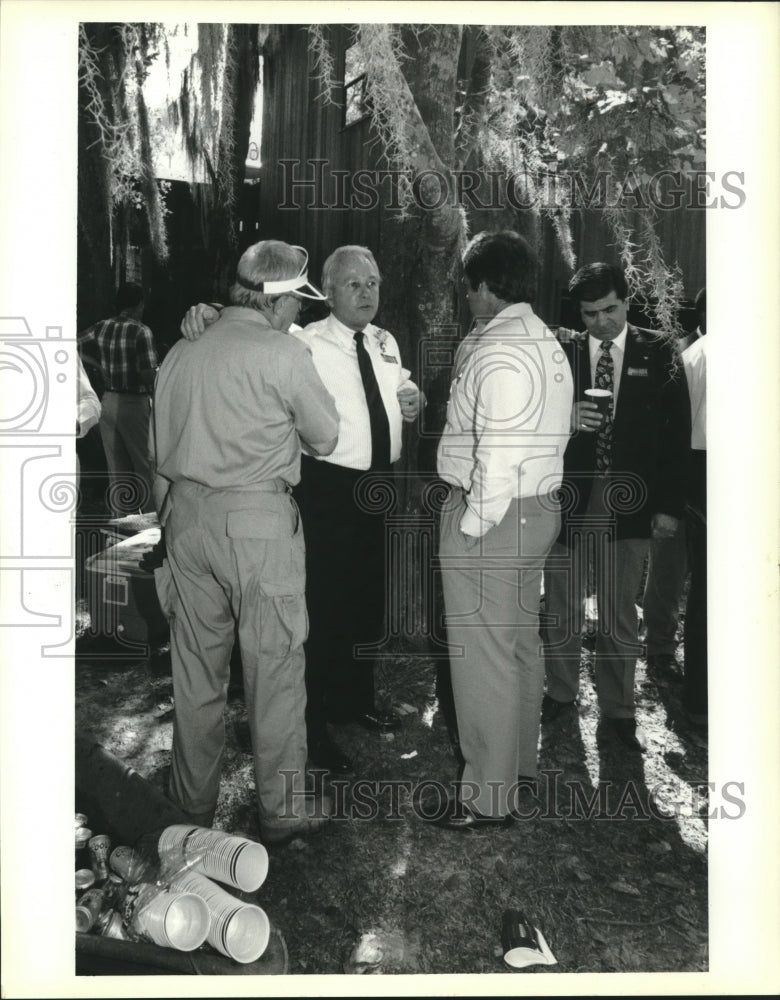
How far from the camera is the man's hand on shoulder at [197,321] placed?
2.94 metres

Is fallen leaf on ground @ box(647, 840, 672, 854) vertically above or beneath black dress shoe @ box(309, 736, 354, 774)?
beneath

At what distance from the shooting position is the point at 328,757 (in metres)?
3.50

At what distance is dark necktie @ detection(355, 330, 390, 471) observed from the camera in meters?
3.54

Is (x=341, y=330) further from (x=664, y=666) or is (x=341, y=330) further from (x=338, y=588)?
(x=664, y=666)

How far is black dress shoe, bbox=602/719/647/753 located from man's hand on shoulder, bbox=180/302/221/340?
Answer: 215 centimetres

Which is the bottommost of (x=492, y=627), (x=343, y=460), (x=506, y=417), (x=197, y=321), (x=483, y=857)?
(x=483, y=857)

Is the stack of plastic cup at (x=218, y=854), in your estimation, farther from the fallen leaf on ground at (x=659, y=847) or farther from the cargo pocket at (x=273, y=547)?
the fallen leaf on ground at (x=659, y=847)

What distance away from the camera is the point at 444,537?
3100mm

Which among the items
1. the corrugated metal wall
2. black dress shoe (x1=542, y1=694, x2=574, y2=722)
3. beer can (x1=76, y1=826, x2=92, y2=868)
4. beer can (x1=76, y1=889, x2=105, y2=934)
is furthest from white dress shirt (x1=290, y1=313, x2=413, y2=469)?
beer can (x1=76, y1=889, x2=105, y2=934)

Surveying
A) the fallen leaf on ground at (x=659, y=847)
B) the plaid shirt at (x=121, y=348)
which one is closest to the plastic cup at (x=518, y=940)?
the fallen leaf on ground at (x=659, y=847)

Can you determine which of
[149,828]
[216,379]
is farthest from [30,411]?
→ [149,828]

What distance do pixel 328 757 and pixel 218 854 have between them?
2.72 feet

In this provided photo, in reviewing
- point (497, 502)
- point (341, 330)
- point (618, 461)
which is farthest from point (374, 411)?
point (618, 461)

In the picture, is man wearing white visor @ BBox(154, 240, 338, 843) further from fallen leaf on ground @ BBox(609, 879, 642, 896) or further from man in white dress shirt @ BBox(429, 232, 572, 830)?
fallen leaf on ground @ BBox(609, 879, 642, 896)
